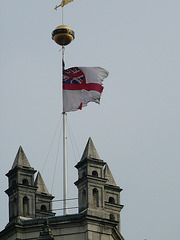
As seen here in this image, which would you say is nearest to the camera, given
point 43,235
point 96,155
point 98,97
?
point 43,235

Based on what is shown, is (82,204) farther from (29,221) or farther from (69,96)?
(69,96)

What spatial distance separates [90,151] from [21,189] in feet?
19.8

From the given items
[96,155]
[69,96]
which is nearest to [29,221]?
[96,155]

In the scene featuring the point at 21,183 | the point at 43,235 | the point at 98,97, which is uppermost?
the point at 98,97

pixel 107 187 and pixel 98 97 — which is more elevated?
pixel 98 97

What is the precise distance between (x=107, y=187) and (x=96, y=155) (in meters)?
7.93

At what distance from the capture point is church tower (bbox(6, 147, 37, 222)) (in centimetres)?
8169

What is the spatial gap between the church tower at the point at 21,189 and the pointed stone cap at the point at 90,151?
445 centimetres

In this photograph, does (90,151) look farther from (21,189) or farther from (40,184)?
(40,184)

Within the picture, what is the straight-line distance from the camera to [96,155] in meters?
82.1

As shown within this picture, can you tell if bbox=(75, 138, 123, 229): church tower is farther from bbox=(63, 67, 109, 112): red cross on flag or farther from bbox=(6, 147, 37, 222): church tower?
bbox=(63, 67, 109, 112): red cross on flag

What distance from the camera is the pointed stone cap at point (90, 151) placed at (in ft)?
268

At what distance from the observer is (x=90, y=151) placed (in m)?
82.1

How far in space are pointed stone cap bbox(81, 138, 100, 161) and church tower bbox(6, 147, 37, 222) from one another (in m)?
4.45
